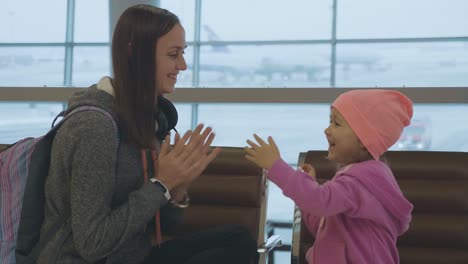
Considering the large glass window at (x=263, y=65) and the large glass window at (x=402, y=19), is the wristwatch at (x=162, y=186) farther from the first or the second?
the large glass window at (x=402, y=19)

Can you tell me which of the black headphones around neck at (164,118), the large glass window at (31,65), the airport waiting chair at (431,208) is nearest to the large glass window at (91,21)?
the large glass window at (31,65)

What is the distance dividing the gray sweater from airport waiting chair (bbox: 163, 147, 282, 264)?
1066 mm

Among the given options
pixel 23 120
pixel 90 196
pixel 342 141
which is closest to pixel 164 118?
pixel 90 196

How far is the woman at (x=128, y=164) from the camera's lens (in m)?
1.71

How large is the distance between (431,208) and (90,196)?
1772 millimetres

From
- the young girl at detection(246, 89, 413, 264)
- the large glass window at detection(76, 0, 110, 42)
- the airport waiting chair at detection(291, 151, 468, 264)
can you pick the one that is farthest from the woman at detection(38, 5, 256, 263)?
the large glass window at detection(76, 0, 110, 42)

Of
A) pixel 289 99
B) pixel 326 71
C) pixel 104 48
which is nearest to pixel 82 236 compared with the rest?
pixel 289 99

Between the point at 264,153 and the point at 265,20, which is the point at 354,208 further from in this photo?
the point at 265,20

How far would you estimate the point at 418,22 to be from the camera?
5.80m

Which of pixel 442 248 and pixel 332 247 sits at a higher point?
pixel 332 247

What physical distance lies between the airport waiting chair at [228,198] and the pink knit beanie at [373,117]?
0.94 meters

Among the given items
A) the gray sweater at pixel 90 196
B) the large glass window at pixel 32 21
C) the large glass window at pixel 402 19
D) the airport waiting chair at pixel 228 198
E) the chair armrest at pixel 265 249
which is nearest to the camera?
the gray sweater at pixel 90 196

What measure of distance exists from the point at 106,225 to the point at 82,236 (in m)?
0.08

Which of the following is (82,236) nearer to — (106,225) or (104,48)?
(106,225)
